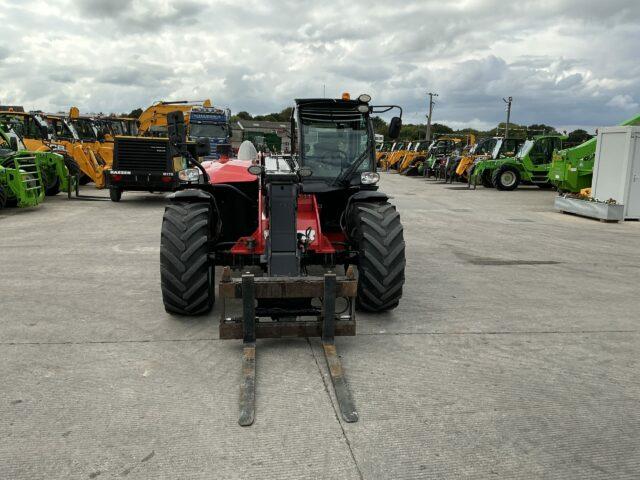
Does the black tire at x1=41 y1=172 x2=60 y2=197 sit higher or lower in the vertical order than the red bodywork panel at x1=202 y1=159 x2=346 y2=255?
lower

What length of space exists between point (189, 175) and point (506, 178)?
19.1 metres

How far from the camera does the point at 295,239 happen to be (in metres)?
4.80

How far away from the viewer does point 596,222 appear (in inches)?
533

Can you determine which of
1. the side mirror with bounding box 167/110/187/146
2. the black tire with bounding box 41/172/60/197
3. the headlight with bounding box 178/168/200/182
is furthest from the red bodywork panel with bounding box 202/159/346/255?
the black tire with bounding box 41/172/60/197

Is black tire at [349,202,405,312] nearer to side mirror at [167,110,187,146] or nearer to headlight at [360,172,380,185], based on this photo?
headlight at [360,172,380,185]

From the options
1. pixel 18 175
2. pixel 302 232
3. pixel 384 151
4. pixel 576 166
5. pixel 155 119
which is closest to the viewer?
pixel 302 232

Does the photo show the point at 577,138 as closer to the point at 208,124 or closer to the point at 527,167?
the point at 527,167

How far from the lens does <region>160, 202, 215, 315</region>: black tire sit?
493cm

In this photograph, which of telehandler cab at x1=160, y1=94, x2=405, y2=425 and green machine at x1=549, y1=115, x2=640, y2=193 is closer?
telehandler cab at x1=160, y1=94, x2=405, y2=425

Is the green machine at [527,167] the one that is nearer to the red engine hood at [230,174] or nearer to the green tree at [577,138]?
the green tree at [577,138]

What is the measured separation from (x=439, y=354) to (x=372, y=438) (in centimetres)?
149

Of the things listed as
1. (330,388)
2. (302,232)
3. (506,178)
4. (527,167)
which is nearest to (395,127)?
(302,232)

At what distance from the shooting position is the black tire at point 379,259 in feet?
16.6

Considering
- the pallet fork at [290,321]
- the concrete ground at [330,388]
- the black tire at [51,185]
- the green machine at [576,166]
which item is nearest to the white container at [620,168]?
the green machine at [576,166]
